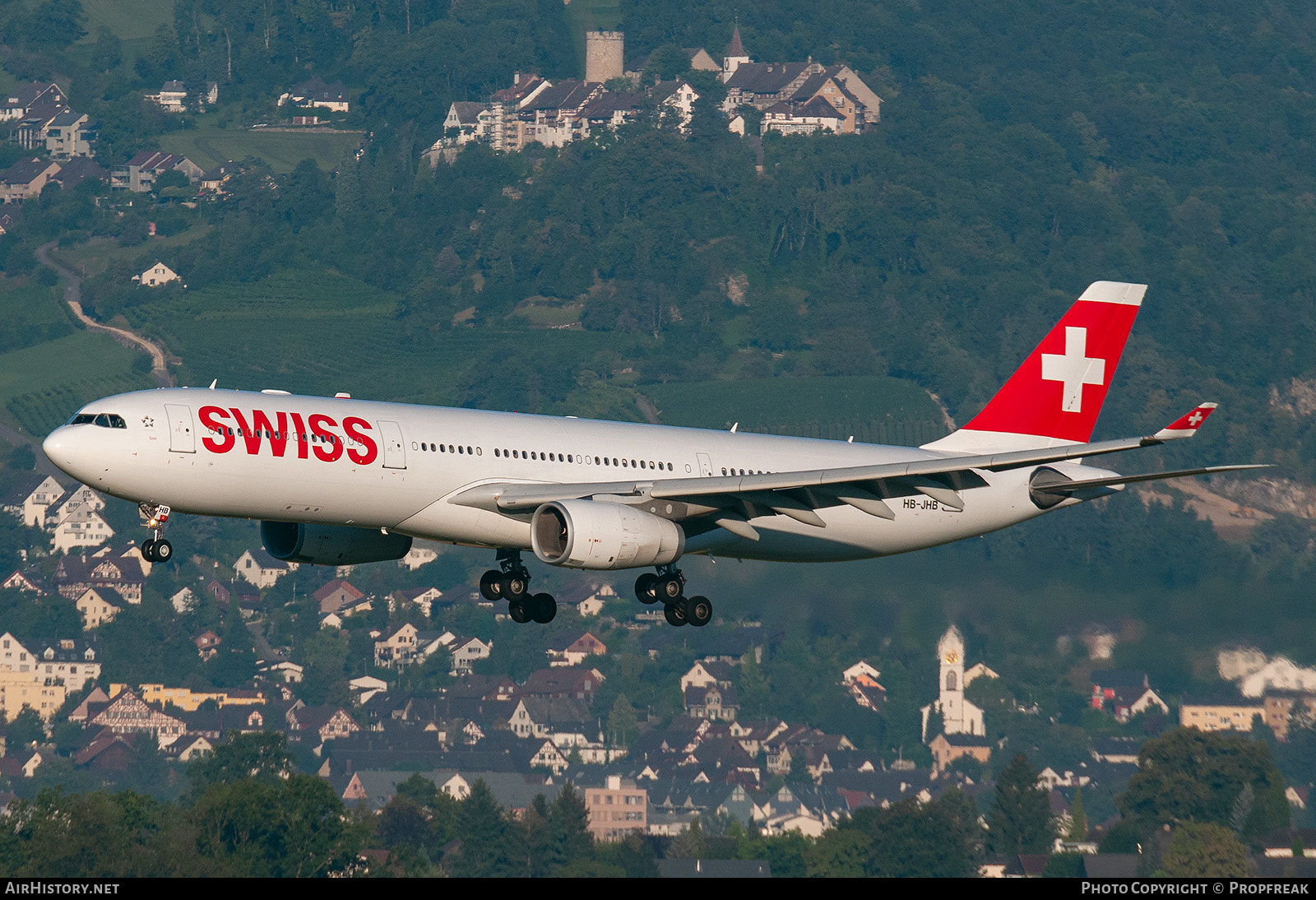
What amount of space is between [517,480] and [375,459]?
3.70 metres

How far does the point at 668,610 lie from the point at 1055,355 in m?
14.9

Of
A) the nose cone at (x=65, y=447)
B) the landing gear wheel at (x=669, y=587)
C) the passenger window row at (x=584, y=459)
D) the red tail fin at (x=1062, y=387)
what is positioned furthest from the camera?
the red tail fin at (x=1062, y=387)

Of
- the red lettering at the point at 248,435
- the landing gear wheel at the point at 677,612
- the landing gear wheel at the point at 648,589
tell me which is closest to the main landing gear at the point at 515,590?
the landing gear wheel at the point at 648,589

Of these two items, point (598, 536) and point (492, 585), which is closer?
point (598, 536)

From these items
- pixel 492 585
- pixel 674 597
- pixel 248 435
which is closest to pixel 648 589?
pixel 674 597

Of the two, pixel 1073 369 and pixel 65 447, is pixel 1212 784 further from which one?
pixel 65 447

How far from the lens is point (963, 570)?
107 m

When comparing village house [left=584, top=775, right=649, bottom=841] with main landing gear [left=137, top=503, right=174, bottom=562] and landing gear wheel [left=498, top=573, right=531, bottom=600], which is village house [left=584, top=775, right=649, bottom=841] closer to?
landing gear wheel [left=498, top=573, right=531, bottom=600]

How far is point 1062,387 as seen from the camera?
6781 cm

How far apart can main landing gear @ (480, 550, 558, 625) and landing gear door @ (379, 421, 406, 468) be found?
198 inches

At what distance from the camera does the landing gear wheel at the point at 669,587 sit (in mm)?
59281

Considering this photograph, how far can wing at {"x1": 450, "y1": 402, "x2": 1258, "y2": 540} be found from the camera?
55531 millimetres

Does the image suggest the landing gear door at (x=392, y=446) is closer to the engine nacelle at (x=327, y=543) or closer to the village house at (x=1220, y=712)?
the engine nacelle at (x=327, y=543)

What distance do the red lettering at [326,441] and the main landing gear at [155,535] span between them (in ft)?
11.9
